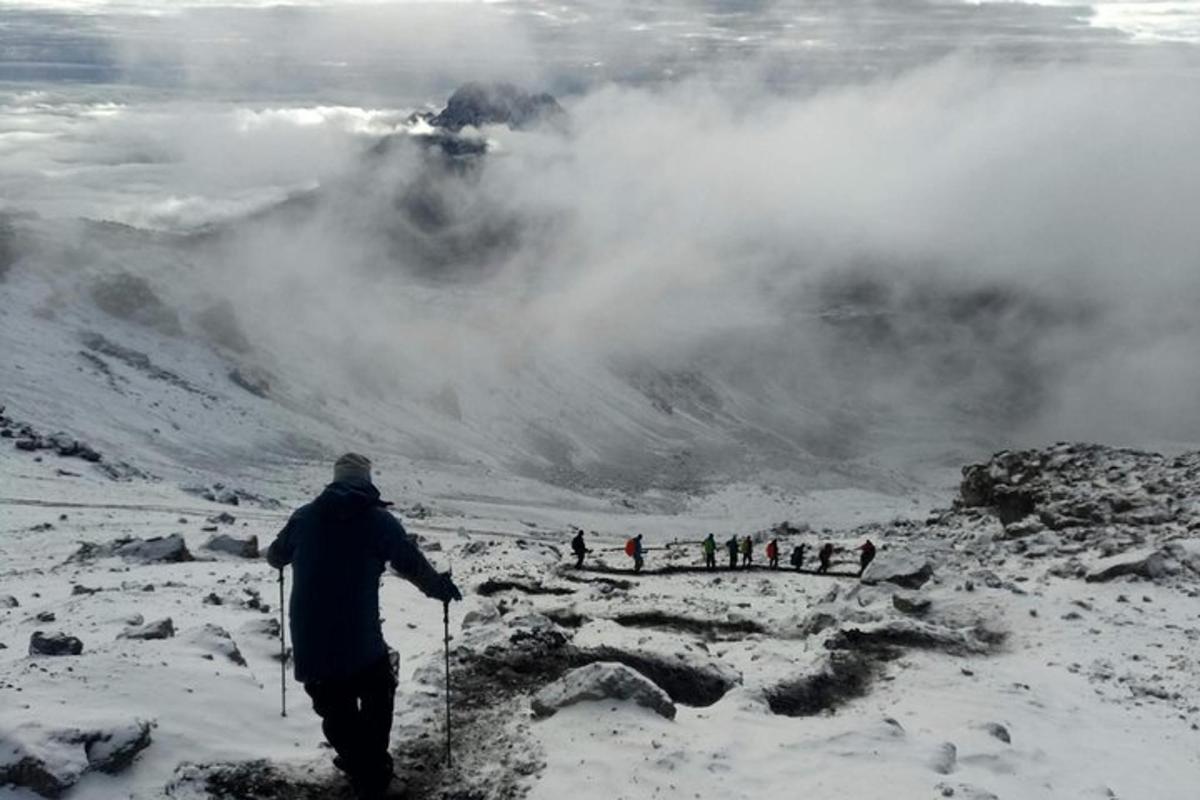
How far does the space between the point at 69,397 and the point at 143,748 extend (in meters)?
74.0

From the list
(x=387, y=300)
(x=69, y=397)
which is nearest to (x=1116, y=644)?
(x=69, y=397)

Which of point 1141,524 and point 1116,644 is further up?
point 1116,644

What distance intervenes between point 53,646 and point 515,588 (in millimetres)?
12052

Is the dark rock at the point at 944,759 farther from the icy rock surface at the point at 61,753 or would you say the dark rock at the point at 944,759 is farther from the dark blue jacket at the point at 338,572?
the icy rock surface at the point at 61,753

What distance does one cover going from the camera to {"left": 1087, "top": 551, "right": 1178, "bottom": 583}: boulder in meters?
18.5

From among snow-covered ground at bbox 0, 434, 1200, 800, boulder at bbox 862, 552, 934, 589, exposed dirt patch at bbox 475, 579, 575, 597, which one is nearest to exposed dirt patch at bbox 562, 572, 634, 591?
exposed dirt patch at bbox 475, 579, 575, 597

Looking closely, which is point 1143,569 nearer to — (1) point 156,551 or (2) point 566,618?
(2) point 566,618

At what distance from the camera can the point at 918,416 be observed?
198500mm

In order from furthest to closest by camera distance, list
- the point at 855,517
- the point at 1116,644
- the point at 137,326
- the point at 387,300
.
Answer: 1. the point at 387,300
2. the point at 137,326
3. the point at 855,517
4. the point at 1116,644

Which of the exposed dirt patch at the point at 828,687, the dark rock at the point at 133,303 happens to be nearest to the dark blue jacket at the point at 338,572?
the exposed dirt patch at the point at 828,687

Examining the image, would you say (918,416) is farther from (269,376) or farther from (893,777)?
(893,777)

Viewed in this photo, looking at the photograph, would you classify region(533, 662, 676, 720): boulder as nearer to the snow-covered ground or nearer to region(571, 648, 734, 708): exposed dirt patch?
the snow-covered ground

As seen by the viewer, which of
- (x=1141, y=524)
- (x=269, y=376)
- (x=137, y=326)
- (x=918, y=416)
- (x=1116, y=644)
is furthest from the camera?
(x=918, y=416)

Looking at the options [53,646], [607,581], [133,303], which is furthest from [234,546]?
[133,303]
